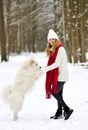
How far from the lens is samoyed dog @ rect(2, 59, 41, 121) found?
10.1 metres

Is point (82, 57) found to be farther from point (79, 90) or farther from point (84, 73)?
point (79, 90)

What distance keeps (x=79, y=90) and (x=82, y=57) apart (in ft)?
41.9

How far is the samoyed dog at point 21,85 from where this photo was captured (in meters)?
10.1

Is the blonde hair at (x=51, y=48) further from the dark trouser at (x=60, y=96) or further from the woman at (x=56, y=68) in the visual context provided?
the dark trouser at (x=60, y=96)

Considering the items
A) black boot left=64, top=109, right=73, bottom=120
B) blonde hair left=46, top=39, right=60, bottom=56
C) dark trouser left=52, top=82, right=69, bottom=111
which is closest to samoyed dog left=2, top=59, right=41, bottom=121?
blonde hair left=46, top=39, right=60, bottom=56

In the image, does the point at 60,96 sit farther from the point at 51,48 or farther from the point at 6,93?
the point at 6,93

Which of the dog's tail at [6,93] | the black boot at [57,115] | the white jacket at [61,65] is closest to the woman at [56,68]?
the white jacket at [61,65]

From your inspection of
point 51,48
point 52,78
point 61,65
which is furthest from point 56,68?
point 51,48

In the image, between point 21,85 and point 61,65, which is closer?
point 61,65

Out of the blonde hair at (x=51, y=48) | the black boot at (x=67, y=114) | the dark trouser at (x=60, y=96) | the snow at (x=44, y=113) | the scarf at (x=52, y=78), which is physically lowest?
the snow at (x=44, y=113)

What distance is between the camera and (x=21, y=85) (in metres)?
10.2

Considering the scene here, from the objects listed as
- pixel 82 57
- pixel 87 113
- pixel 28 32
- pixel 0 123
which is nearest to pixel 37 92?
pixel 87 113

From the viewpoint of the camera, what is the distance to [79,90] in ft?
52.6

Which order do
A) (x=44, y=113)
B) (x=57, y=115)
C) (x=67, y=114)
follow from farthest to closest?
(x=44, y=113) → (x=57, y=115) → (x=67, y=114)
